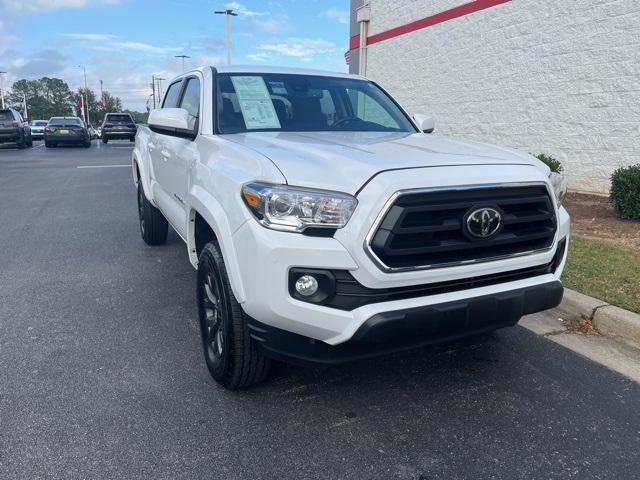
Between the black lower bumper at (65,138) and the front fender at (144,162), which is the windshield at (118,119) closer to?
the black lower bumper at (65,138)

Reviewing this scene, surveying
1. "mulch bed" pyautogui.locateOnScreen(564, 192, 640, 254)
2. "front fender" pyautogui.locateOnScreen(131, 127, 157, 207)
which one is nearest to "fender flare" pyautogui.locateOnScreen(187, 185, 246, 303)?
"front fender" pyautogui.locateOnScreen(131, 127, 157, 207)

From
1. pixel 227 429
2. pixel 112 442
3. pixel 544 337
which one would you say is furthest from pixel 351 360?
pixel 544 337

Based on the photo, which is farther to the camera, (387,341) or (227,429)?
(227,429)

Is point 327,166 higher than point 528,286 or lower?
higher

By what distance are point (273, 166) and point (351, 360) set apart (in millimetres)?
979

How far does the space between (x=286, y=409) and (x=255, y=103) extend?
6.86 feet

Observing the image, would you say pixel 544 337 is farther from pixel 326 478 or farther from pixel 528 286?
pixel 326 478

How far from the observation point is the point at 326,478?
2.29 m

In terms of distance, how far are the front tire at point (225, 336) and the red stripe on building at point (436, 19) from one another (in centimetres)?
1024

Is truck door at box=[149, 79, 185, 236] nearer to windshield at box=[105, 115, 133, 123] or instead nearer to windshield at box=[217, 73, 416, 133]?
windshield at box=[217, 73, 416, 133]

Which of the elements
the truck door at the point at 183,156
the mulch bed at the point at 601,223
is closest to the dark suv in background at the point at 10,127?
the truck door at the point at 183,156

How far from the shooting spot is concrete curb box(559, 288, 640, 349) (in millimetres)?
3633

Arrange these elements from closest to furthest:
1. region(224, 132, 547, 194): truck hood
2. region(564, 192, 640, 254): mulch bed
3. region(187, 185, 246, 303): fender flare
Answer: region(224, 132, 547, 194): truck hood, region(187, 185, 246, 303): fender flare, region(564, 192, 640, 254): mulch bed

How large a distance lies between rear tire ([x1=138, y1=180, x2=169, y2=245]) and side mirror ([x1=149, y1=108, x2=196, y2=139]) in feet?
7.30
